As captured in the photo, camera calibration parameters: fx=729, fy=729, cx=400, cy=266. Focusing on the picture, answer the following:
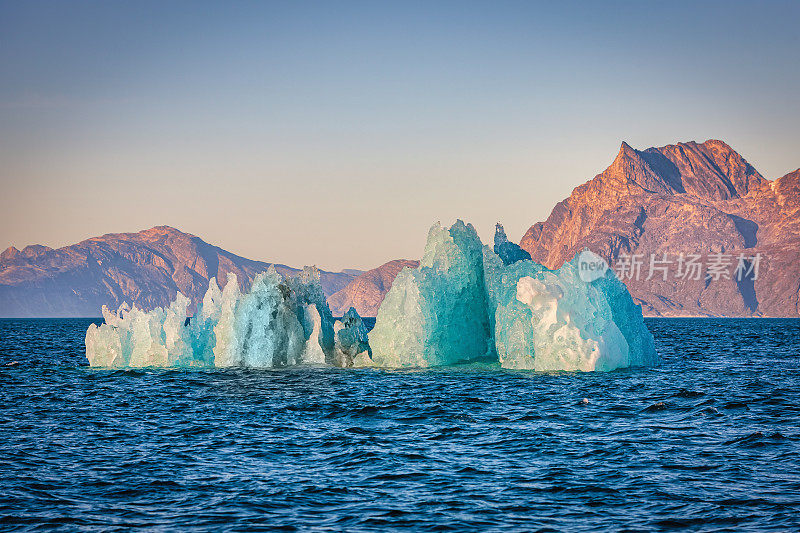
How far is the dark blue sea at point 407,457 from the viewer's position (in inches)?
623

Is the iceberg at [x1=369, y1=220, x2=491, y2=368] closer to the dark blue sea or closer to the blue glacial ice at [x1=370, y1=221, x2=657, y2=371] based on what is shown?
the blue glacial ice at [x1=370, y1=221, x2=657, y2=371]

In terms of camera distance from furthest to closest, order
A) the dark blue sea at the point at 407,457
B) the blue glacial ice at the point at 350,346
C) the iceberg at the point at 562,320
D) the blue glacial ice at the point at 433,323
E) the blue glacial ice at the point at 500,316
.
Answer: the blue glacial ice at the point at 350,346 < the blue glacial ice at the point at 433,323 < the blue glacial ice at the point at 500,316 < the iceberg at the point at 562,320 < the dark blue sea at the point at 407,457

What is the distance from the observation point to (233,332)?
163 ft

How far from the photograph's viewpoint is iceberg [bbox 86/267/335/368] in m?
49.3

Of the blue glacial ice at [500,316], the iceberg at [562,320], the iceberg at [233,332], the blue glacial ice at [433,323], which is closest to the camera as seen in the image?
the iceberg at [562,320]

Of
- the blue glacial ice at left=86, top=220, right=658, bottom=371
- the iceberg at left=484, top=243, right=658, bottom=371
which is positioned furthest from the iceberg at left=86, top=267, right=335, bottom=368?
the iceberg at left=484, top=243, right=658, bottom=371

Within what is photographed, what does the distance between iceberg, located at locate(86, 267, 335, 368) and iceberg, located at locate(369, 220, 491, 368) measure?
6.10 metres

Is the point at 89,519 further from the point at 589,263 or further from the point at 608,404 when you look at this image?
the point at 589,263

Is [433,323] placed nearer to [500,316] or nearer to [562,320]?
[500,316]

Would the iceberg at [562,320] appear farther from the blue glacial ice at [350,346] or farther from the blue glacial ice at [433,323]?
the blue glacial ice at [350,346]

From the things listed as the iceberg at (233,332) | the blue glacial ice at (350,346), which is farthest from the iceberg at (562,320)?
the iceberg at (233,332)

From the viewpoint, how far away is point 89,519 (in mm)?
15625

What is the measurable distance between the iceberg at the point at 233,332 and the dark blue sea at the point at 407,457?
10421 mm

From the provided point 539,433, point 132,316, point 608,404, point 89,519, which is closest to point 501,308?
point 608,404
